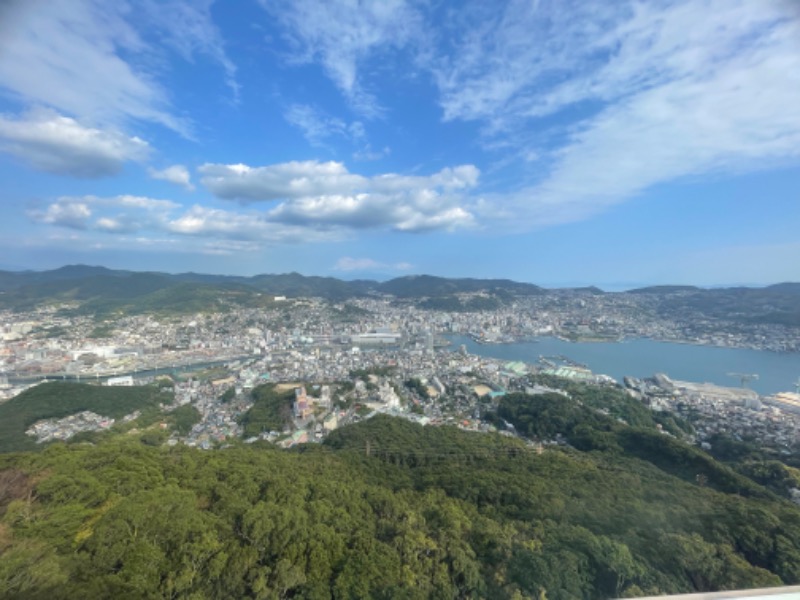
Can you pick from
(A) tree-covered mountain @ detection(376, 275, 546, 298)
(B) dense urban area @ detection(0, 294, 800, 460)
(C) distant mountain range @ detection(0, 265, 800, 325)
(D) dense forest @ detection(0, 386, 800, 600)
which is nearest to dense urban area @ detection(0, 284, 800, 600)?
(D) dense forest @ detection(0, 386, 800, 600)

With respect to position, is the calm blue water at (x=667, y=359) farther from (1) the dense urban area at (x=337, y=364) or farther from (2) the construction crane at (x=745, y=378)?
(1) the dense urban area at (x=337, y=364)

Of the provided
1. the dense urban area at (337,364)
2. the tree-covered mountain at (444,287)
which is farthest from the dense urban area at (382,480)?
the tree-covered mountain at (444,287)

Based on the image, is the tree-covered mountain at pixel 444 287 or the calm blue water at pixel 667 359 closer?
the calm blue water at pixel 667 359

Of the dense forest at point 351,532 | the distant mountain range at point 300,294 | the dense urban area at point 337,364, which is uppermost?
the distant mountain range at point 300,294

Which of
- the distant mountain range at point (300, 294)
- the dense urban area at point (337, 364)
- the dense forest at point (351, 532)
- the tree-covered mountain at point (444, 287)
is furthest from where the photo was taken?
the tree-covered mountain at point (444, 287)

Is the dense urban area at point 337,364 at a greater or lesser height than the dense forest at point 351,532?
lesser

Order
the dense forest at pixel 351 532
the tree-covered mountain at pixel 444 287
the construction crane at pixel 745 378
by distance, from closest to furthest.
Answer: the dense forest at pixel 351 532, the construction crane at pixel 745 378, the tree-covered mountain at pixel 444 287

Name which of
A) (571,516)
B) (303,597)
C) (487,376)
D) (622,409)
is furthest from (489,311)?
(303,597)

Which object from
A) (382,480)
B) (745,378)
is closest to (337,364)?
(382,480)

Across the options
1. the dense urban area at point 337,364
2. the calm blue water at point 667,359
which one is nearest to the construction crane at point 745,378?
the calm blue water at point 667,359
